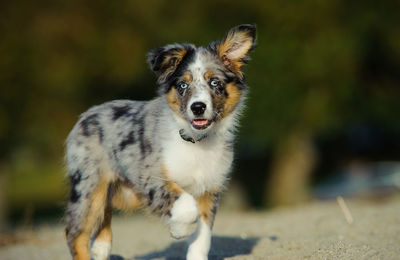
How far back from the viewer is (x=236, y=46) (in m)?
6.84

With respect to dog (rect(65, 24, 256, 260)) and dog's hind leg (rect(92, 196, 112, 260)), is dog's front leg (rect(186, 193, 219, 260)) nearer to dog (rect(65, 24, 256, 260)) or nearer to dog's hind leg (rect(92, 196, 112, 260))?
dog (rect(65, 24, 256, 260))

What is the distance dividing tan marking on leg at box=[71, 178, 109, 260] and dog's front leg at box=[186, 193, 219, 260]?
1242 millimetres

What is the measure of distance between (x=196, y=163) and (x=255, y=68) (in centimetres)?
1448

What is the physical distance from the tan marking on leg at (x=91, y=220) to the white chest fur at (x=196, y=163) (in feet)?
3.87

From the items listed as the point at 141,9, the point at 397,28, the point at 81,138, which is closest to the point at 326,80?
the point at 397,28

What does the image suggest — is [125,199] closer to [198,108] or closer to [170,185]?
[170,185]

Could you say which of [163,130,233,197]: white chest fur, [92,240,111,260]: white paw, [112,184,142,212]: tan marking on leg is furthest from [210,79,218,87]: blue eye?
[92,240,111,260]: white paw

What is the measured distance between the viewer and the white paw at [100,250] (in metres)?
7.47

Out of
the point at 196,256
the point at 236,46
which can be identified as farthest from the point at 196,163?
the point at 236,46

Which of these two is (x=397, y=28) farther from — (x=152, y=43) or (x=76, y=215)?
(x=76, y=215)

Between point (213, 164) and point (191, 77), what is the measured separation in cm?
94

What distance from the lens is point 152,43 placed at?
22516 mm

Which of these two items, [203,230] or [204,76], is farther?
[203,230]

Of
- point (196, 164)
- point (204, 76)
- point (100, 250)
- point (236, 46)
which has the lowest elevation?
point (100, 250)
